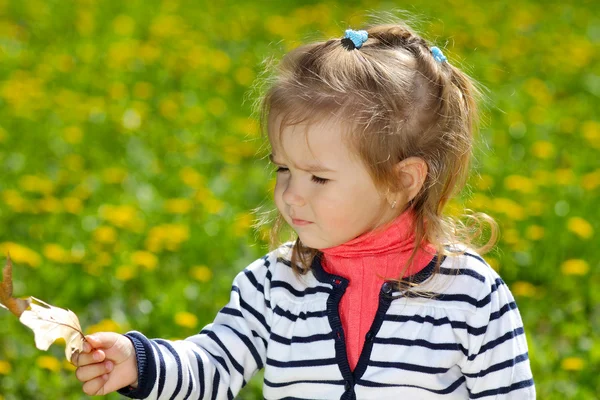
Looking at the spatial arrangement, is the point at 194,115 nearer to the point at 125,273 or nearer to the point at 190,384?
the point at 125,273

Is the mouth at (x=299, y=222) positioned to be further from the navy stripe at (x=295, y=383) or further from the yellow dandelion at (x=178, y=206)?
the yellow dandelion at (x=178, y=206)

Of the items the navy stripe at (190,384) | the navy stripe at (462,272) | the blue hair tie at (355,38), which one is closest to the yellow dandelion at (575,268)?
the navy stripe at (462,272)

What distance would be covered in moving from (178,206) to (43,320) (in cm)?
185

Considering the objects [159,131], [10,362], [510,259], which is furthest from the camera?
[159,131]

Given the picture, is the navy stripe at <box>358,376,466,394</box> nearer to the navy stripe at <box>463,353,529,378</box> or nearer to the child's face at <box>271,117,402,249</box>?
the navy stripe at <box>463,353,529,378</box>

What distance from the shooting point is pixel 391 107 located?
66.9 inches

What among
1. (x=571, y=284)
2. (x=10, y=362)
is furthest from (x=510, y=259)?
(x=10, y=362)

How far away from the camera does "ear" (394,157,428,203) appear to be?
5.69 ft

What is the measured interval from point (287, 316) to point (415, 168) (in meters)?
0.39

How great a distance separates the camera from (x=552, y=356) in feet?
8.53

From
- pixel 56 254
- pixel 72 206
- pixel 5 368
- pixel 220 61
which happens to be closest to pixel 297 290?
pixel 5 368

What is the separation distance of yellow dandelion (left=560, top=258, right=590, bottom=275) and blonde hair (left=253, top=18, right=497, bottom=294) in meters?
1.16

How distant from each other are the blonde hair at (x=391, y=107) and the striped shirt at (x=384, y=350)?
7 centimetres

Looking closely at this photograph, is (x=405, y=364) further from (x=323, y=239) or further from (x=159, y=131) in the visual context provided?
(x=159, y=131)
